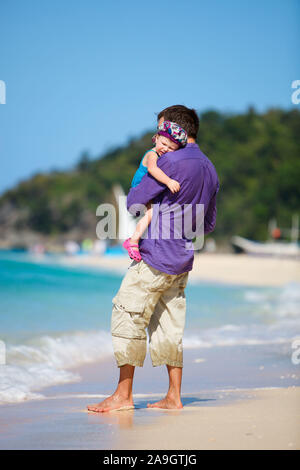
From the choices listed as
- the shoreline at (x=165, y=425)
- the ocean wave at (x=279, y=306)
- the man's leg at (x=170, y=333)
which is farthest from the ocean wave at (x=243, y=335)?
the man's leg at (x=170, y=333)

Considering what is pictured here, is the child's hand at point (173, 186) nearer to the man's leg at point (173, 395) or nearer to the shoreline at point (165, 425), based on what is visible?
the man's leg at point (173, 395)

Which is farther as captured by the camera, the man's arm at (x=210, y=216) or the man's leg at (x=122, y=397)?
the man's arm at (x=210, y=216)

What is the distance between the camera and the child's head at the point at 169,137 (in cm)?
290

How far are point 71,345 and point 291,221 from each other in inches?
1865

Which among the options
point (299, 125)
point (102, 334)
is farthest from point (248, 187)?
point (102, 334)

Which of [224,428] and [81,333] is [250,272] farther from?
[224,428]

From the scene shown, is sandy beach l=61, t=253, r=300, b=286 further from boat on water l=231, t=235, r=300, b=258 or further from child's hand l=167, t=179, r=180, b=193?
child's hand l=167, t=179, r=180, b=193

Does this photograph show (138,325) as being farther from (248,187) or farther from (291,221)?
(248,187)

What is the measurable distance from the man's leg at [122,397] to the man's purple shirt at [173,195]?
49 cm

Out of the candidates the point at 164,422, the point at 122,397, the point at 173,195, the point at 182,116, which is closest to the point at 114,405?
the point at 122,397

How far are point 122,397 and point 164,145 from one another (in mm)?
1130

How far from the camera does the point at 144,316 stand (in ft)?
9.65

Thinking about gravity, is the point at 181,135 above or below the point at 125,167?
below

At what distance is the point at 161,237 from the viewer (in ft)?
9.51
